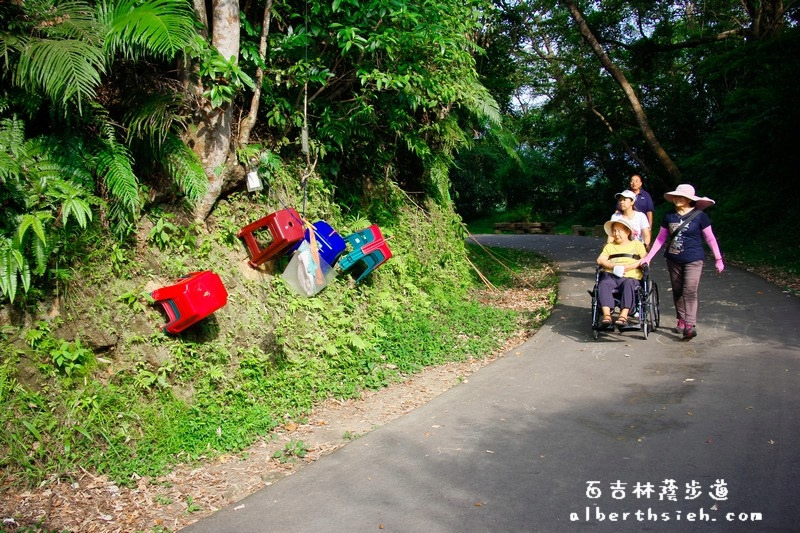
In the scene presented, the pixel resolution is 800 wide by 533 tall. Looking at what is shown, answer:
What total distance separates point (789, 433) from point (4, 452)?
6186 mm

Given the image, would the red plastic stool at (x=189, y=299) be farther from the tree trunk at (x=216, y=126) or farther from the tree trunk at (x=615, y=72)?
the tree trunk at (x=615, y=72)

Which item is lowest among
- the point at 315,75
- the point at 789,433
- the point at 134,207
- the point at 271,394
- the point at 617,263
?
the point at 789,433

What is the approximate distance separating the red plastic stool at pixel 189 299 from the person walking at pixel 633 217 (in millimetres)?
5446

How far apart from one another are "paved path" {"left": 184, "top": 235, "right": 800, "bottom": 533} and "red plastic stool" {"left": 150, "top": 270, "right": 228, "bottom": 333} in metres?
1.79

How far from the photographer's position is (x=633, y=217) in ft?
29.2

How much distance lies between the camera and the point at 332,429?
5805mm

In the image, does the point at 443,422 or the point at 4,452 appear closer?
the point at 4,452

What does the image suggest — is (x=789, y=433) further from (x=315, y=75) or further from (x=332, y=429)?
(x=315, y=75)

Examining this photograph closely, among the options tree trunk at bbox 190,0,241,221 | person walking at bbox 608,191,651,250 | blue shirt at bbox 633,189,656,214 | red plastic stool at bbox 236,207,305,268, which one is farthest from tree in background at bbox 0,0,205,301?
blue shirt at bbox 633,189,656,214

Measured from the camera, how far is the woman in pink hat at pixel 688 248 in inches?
309

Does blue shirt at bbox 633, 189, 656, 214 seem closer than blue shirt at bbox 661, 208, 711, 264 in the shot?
No

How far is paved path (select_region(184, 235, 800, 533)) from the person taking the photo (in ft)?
13.2

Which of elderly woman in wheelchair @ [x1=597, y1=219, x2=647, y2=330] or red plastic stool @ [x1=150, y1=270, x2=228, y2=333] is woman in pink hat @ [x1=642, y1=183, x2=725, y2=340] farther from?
red plastic stool @ [x1=150, y1=270, x2=228, y2=333]

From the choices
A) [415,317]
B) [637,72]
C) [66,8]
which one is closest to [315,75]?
[66,8]
